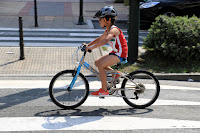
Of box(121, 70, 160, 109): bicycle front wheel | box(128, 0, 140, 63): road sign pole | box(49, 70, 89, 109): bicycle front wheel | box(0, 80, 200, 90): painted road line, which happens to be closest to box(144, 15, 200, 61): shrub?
box(128, 0, 140, 63): road sign pole

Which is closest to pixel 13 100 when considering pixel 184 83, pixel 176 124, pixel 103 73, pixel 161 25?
pixel 103 73

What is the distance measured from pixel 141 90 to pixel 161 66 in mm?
3229

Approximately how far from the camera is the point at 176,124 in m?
5.53

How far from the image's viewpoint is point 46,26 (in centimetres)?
1466

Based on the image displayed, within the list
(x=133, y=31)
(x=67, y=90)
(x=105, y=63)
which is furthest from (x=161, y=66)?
(x=67, y=90)

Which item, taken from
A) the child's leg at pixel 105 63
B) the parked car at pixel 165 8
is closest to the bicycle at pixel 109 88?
the child's leg at pixel 105 63

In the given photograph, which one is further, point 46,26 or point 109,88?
point 46,26

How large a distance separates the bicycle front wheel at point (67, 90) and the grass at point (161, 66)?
3.07 m

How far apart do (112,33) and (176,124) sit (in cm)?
178

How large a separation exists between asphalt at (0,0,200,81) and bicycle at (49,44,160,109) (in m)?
2.43

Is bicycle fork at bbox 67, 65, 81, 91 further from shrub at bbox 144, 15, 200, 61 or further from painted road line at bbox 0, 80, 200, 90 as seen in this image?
shrub at bbox 144, 15, 200, 61

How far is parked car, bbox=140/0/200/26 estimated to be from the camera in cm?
1445

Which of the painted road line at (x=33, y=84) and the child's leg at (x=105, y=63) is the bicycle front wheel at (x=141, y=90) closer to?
the child's leg at (x=105, y=63)

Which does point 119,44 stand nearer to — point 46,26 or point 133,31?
point 133,31
